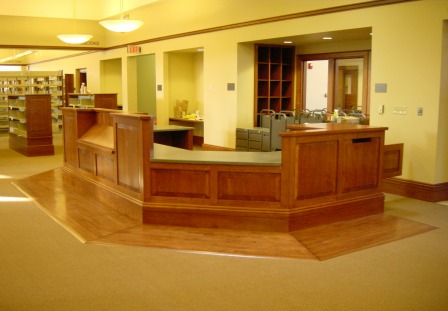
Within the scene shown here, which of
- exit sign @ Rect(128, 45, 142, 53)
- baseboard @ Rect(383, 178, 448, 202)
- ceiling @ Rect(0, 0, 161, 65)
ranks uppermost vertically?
ceiling @ Rect(0, 0, 161, 65)

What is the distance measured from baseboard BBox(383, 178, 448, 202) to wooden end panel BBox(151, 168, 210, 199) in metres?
2.93

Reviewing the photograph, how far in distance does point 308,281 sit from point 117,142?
2.99 m

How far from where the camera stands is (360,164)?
17.8 ft

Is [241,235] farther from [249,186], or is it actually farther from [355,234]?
[355,234]

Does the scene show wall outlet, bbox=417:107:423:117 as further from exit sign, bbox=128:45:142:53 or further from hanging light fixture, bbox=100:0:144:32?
exit sign, bbox=128:45:142:53

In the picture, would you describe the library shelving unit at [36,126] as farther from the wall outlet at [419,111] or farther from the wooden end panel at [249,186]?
the wall outlet at [419,111]

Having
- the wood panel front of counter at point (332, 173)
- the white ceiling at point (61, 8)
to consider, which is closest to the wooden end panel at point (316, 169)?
the wood panel front of counter at point (332, 173)

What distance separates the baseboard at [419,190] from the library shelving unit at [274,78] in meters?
3.99

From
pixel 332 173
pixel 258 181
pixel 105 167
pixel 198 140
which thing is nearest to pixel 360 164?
pixel 332 173

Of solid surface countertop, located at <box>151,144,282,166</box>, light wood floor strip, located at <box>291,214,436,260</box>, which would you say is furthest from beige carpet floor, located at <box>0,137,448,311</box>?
solid surface countertop, located at <box>151,144,282,166</box>

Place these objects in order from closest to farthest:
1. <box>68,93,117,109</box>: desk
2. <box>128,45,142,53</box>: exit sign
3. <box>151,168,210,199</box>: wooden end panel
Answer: <box>151,168,210,199</box>: wooden end panel < <box>68,93,117,109</box>: desk < <box>128,45,142,53</box>: exit sign

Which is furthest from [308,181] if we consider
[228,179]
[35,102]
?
[35,102]

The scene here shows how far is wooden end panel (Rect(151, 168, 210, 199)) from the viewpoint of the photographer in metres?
5.05

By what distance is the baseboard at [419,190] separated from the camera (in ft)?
20.5
